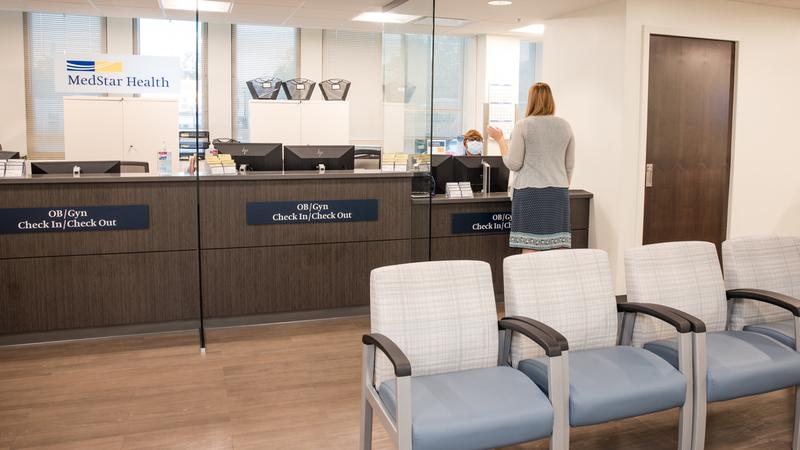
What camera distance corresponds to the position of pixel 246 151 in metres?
5.26

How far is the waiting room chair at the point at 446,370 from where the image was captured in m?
2.31

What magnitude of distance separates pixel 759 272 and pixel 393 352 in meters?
2.07

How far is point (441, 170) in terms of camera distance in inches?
221

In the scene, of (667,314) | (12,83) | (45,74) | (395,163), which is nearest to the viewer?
(667,314)

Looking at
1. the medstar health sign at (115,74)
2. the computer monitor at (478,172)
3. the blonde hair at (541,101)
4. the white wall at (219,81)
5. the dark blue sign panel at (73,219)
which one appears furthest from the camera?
the white wall at (219,81)

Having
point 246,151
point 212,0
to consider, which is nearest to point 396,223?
point 246,151

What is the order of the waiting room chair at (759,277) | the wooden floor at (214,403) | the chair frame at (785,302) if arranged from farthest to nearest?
the waiting room chair at (759,277)
the wooden floor at (214,403)
the chair frame at (785,302)

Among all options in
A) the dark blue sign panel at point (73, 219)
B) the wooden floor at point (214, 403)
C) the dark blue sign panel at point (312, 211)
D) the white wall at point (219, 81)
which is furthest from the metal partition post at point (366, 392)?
the white wall at point (219, 81)

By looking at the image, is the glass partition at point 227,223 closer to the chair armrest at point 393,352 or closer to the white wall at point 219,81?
the chair armrest at point 393,352

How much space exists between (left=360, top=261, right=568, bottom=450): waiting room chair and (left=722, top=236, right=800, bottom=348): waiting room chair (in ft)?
4.46

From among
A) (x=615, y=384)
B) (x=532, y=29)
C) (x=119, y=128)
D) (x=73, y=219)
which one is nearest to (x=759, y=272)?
(x=615, y=384)

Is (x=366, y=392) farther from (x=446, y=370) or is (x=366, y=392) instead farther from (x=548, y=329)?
(x=548, y=329)

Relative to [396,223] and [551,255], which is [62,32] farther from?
[551,255]

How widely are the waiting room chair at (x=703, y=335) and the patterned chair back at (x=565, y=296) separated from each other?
7.4 inches
